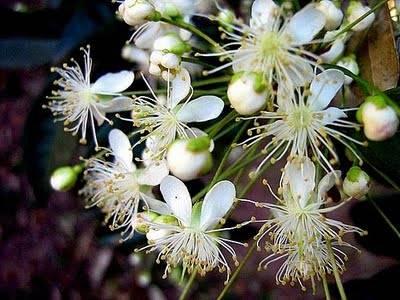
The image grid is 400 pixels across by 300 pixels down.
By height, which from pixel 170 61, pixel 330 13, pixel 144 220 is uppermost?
pixel 330 13

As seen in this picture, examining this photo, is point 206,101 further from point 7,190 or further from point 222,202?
point 7,190

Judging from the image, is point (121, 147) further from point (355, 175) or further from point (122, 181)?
point (355, 175)

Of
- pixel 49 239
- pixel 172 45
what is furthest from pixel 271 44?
pixel 49 239

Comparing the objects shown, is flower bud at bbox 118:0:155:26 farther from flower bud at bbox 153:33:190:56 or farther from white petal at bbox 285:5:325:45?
white petal at bbox 285:5:325:45

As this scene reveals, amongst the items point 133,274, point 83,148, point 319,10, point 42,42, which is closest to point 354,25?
point 319,10

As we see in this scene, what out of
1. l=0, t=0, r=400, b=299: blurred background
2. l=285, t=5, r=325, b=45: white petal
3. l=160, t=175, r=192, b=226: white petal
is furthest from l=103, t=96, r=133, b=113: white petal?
l=0, t=0, r=400, b=299: blurred background
